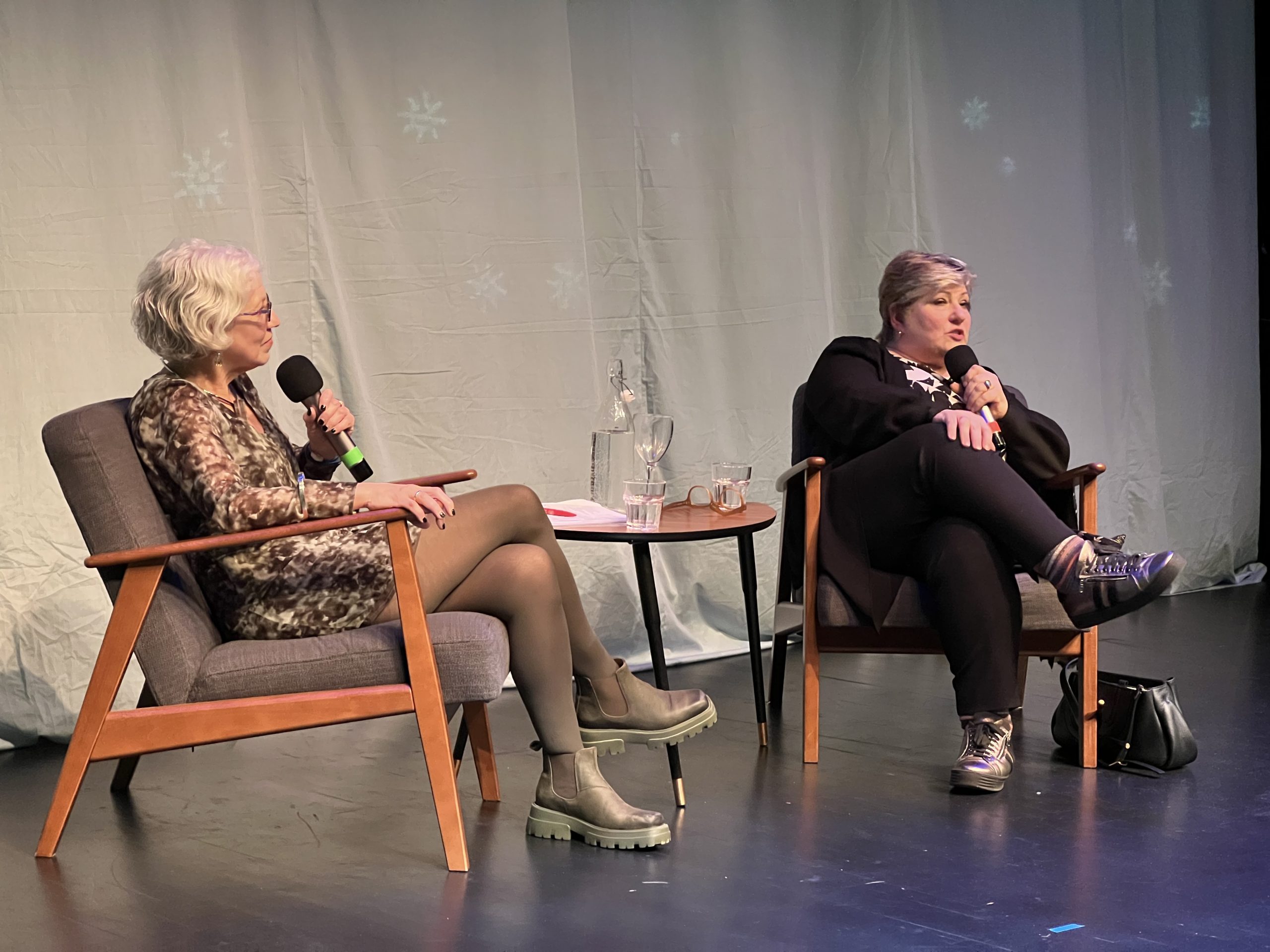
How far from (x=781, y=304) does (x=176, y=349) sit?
232 cm

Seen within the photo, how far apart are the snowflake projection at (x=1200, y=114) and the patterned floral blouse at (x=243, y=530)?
388 cm

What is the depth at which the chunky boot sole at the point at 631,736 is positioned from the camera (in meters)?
2.63

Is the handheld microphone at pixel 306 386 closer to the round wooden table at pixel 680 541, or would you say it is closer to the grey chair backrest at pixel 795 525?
the round wooden table at pixel 680 541

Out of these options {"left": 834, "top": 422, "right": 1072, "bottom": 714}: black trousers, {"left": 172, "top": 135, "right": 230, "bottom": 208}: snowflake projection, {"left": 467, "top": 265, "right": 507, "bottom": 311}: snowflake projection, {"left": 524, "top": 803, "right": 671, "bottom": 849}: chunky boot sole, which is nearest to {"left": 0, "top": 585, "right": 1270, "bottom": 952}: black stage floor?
{"left": 524, "top": 803, "right": 671, "bottom": 849}: chunky boot sole

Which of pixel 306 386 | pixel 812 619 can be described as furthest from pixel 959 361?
pixel 306 386

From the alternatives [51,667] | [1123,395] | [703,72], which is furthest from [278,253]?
[1123,395]

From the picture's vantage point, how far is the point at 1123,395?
200 inches

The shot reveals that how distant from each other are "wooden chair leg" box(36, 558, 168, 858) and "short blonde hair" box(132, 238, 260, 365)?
42 centimetres

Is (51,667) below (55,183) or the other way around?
below

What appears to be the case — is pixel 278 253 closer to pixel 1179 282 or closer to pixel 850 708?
pixel 850 708

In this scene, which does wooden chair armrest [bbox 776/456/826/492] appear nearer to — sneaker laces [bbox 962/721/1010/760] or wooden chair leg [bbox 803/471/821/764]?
wooden chair leg [bbox 803/471/821/764]

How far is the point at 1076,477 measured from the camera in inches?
118

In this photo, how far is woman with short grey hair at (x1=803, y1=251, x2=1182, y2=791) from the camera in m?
2.75

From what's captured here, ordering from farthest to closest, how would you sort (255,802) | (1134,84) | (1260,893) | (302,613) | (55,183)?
(1134,84)
(55,183)
(255,802)
(302,613)
(1260,893)
